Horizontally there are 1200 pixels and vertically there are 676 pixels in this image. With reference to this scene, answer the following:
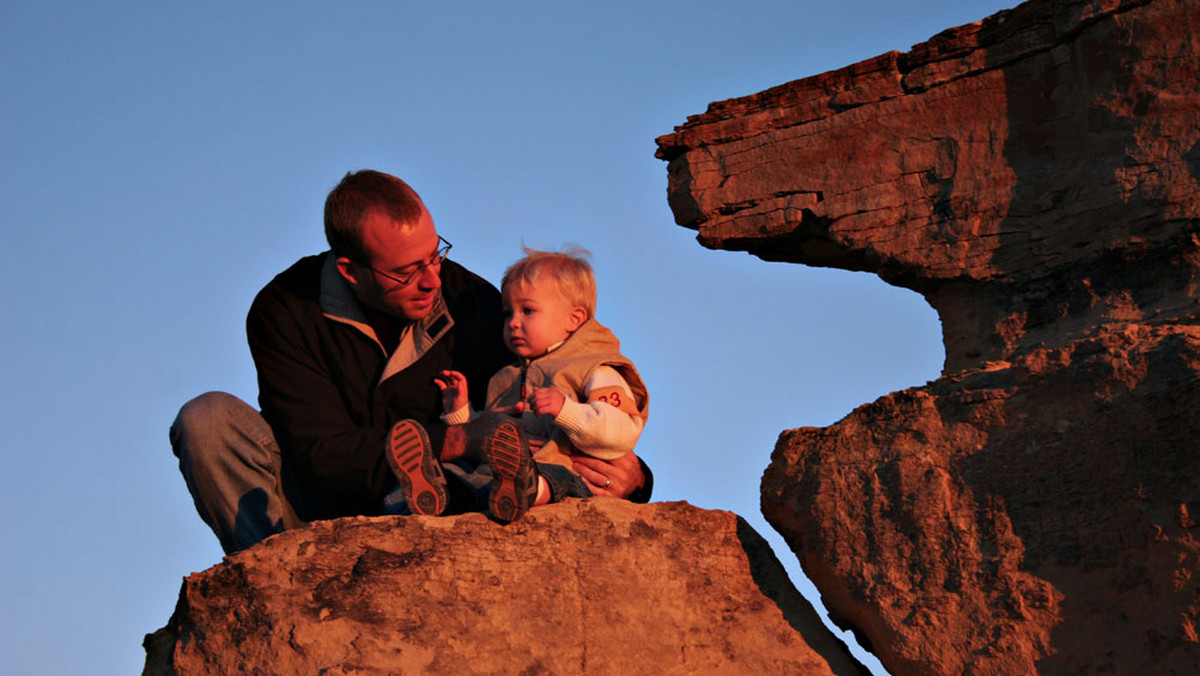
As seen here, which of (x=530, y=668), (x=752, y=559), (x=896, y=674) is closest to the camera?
(x=530, y=668)

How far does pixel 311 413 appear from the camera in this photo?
424 cm

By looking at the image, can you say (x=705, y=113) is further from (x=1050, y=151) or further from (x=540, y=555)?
(x=540, y=555)

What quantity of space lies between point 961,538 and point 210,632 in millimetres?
2028

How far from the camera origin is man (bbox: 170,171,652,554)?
411cm

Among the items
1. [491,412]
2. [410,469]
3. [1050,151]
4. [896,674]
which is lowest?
[896,674]

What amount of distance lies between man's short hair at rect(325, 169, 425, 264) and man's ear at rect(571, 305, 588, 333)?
0.64m

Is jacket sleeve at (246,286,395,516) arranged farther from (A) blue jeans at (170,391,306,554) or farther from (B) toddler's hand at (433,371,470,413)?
(B) toddler's hand at (433,371,470,413)

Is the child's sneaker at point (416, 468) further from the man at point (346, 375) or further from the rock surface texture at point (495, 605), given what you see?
the man at point (346, 375)

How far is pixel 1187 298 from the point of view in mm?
3539

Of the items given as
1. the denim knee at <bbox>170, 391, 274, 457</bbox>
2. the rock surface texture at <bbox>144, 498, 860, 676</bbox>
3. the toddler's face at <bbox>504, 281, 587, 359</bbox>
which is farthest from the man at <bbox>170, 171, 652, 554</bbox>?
the rock surface texture at <bbox>144, 498, 860, 676</bbox>

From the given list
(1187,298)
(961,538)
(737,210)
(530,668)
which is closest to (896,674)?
(961,538)

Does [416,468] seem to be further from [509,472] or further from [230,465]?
[230,465]

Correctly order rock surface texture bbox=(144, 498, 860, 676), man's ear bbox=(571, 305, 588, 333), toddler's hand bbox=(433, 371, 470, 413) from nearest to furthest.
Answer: rock surface texture bbox=(144, 498, 860, 676) < toddler's hand bbox=(433, 371, 470, 413) < man's ear bbox=(571, 305, 588, 333)

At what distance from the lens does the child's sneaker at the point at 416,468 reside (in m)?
3.55
